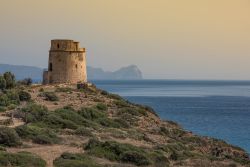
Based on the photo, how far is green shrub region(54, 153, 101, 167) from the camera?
16.5 m

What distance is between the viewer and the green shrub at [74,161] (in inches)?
650

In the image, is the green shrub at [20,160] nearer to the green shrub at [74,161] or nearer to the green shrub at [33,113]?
the green shrub at [74,161]

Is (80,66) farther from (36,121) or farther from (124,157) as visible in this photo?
(124,157)

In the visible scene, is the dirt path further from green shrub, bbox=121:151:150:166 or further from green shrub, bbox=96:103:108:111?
green shrub, bbox=96:103:108:111

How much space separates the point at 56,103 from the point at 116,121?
4.63 meters

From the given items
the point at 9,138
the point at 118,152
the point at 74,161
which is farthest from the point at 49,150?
the point at 118,152

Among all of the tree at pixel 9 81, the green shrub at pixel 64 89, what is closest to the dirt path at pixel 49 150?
the green shrub at pixel 64 89

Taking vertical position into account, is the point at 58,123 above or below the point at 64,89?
below

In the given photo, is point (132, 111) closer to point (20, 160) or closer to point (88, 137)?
point (88, 137)

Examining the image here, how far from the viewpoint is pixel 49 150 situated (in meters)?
19.0

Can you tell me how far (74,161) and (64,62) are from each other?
25.9m

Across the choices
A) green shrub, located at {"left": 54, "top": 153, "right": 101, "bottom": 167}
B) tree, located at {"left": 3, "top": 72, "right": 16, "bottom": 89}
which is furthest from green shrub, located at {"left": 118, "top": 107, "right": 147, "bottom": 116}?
green shrub, located at {"left": 54, "top": 153, "right": 101, "bottom": 167}

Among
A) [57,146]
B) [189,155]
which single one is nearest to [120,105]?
[189,155]

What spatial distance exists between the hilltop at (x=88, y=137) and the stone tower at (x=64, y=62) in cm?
296
